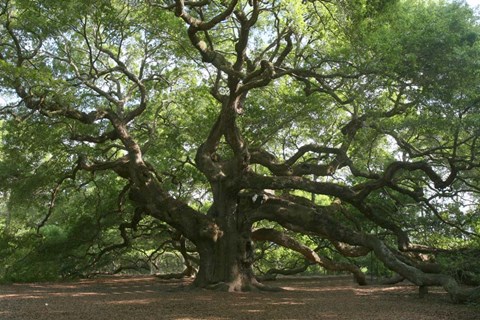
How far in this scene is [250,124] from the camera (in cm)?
1354

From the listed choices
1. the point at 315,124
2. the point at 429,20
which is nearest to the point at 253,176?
the point at 315,124

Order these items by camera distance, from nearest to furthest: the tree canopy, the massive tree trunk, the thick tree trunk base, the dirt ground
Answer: the dirt ground, the tree canopy, the thick tree trunk base, the massive tree trunk

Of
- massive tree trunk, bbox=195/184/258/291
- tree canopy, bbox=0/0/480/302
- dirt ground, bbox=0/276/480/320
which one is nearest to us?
dirt ground, bbox=0/276/480/320

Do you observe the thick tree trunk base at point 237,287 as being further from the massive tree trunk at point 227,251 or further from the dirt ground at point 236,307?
the dirt ground at point 236,307

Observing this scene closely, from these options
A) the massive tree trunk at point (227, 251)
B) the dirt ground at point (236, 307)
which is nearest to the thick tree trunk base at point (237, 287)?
the massive tree trunk at point (227, 251)

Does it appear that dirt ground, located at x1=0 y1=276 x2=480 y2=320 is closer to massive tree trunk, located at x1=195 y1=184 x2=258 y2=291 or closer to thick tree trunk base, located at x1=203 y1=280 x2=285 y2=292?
thick tree trunk base, located at x1=203 y1=280 x2=285 y2=292

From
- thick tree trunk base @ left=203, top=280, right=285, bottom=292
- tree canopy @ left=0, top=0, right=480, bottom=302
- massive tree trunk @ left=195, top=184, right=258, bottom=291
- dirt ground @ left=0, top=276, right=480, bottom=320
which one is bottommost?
dirt ground @ left=0, top=276, right=480, bottom=320

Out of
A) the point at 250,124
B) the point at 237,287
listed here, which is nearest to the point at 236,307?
the point at 237,287

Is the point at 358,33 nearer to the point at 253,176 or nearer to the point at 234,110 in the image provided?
the point at 234,110

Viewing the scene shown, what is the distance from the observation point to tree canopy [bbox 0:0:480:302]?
29.9ft

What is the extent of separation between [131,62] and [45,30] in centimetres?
394

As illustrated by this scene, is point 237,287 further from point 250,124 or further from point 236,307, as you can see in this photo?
point 250,124

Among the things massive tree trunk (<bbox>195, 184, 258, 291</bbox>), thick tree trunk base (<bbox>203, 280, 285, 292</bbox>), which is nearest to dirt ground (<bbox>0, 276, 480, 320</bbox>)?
thick tree trunk base (<bbox>203, 280, 285, 292</bbox>)

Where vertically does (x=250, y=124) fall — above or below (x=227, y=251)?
above
